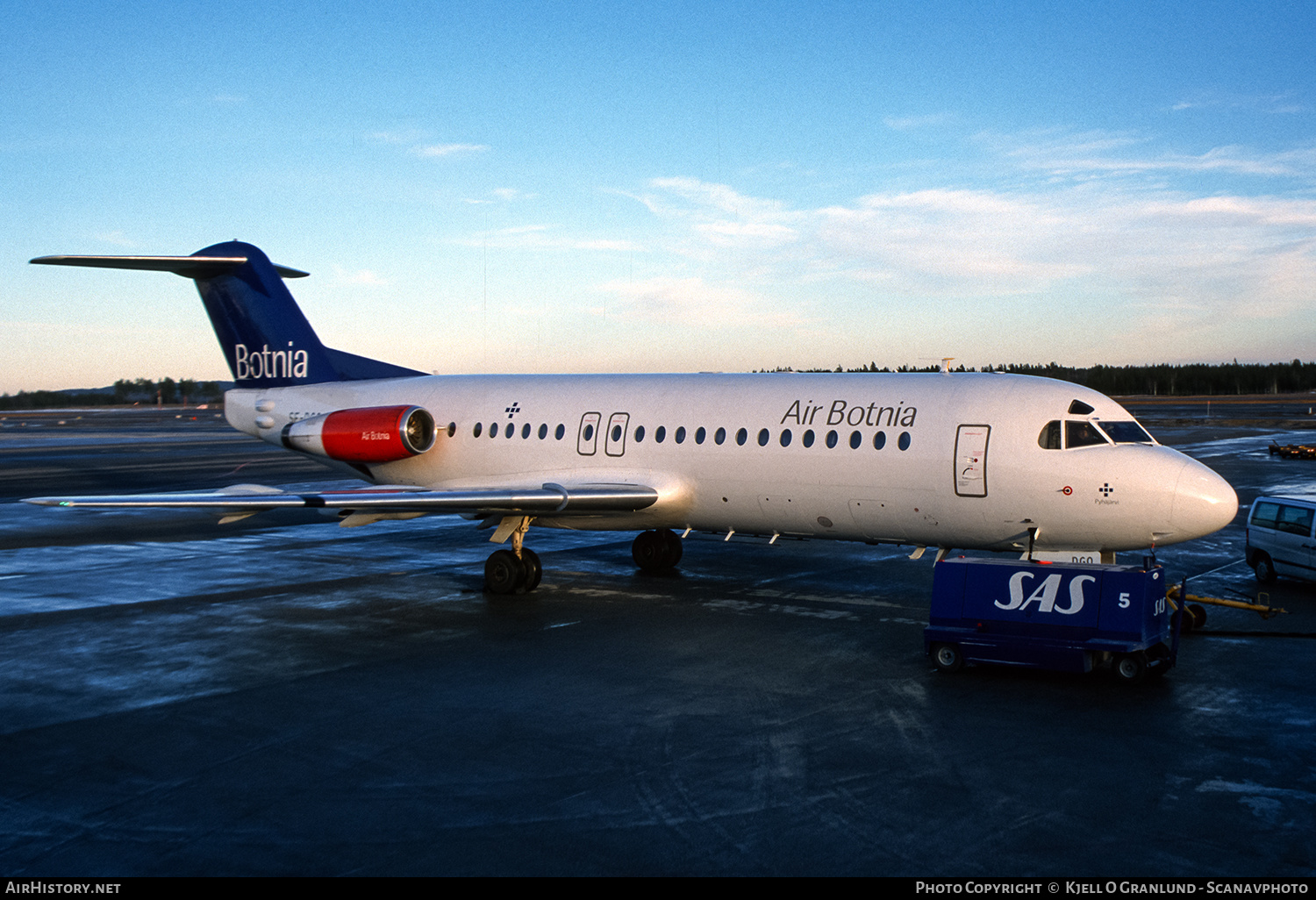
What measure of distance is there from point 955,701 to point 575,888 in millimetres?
5660

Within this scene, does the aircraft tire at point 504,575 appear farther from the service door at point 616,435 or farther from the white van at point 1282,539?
the white van at point 1282,539

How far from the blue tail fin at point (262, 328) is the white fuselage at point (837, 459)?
2.88 metres

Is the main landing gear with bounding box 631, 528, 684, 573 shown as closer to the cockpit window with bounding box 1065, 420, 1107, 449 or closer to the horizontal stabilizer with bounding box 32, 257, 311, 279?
the cockpit window with bounding box 1065, 420, 1107, 449

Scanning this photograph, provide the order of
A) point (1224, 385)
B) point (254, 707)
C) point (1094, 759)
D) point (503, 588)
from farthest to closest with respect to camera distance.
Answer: point (1224, 385) < point (503, 588) < point (254, 707) < point (1094, 759)

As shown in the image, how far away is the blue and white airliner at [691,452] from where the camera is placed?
46.8ft

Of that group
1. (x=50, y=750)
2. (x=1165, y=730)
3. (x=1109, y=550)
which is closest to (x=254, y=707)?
(x=50, y=750)

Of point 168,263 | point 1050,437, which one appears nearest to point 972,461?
point 1050,437

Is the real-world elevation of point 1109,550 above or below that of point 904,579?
above

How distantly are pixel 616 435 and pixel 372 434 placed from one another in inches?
207

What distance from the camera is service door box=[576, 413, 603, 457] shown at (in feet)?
61.6

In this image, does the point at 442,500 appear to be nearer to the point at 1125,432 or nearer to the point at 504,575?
the point at 504,575

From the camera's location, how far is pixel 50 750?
31.2ft

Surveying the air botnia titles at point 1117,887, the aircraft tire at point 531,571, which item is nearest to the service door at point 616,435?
the aircraft tire at point 531,571

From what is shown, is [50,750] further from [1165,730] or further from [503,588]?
[1165,730]
